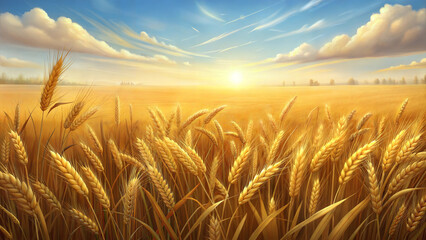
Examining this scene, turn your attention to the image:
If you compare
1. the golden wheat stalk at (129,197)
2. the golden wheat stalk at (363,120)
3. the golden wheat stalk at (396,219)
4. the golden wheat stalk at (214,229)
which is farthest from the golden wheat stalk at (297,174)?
the golden wheat stalk at (363,120)

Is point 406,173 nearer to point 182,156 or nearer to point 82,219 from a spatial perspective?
point 182,156

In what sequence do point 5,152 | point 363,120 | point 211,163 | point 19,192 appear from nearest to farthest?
point 19,192
point 5,152
point 211,163
point 363,120

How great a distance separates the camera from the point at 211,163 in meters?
1.09

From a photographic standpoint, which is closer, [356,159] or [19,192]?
[19,192]

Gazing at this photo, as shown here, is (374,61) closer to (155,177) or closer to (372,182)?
(372,182)

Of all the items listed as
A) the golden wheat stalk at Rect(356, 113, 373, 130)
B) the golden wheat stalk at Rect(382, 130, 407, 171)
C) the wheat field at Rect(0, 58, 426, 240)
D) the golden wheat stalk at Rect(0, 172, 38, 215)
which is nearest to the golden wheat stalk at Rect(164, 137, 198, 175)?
the wheat field at Rect(0, 58, 426, 240)

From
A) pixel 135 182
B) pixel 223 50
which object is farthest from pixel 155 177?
pixel 223 50

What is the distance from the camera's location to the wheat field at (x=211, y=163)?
2.41 ft

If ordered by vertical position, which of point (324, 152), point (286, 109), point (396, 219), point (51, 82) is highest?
point (51, 82)

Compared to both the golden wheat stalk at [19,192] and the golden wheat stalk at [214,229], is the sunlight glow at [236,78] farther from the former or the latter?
the golden wheat stalk at [19,192]

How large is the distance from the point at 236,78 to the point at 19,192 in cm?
109

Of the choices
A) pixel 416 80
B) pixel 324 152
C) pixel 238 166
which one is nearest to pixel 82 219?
pixel 238 166

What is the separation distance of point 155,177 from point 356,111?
1233mm

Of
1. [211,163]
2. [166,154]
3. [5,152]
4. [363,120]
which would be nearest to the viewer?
[166,154]
